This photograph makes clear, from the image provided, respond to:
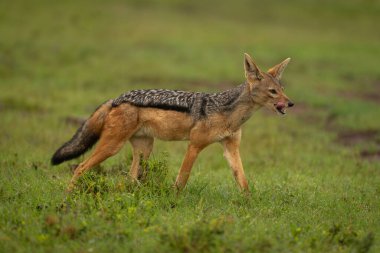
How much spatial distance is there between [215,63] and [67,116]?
847cm

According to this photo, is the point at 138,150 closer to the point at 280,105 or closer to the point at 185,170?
the point at 185,170

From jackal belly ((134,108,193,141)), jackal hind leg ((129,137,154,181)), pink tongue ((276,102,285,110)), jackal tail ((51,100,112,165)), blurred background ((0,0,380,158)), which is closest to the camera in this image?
pink tongue ((276,102,285,110))

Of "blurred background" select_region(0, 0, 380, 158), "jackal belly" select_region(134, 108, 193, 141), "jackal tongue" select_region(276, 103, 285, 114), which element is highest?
"jackal tongue" select_region(276, 103, 285, 114)

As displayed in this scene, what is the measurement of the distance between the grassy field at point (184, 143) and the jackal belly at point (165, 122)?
45 cm

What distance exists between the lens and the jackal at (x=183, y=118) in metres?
8.31

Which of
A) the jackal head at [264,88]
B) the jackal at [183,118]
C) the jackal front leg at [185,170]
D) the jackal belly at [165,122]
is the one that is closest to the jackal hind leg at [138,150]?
the jackal at [183,118]

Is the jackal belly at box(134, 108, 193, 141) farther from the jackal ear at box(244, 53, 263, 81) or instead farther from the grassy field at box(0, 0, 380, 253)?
the jackal ear at box(244, 53, 263, 81)

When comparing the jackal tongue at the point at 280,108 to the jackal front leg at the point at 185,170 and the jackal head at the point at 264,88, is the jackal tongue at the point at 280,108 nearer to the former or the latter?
the jackal head at the point at 264,88

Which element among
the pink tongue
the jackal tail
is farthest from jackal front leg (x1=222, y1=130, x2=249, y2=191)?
the jackal tail

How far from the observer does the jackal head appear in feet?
27.3

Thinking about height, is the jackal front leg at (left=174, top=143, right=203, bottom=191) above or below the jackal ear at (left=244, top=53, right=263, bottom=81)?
below

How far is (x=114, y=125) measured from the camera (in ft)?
27.4

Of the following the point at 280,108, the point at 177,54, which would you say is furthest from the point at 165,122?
the point at 177,54

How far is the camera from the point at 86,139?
28.3 ft
